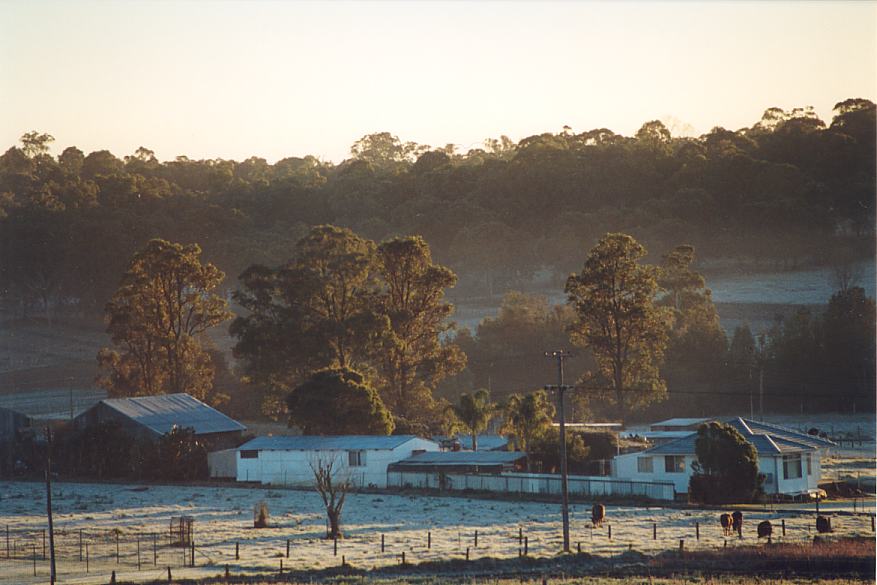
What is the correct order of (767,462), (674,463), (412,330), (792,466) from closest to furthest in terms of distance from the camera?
(767,462) → (792,466) → (674,463) → (412,330)

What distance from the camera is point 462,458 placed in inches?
2516

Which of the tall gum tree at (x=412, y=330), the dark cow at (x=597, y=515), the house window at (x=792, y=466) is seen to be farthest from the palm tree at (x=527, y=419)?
the tall gum tree at (x=412, y=330)

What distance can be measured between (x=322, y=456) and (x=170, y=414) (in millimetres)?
13710

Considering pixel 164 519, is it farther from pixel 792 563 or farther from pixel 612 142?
pixel 612 142

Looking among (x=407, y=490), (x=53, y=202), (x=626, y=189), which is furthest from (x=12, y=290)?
(x=407, y=490)

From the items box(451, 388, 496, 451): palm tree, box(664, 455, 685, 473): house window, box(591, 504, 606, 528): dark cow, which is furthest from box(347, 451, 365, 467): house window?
box(591, 504, 606, 528): dark cow

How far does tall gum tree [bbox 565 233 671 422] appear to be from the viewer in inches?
3329

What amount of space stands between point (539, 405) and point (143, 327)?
121ft

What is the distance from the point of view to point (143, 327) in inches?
3610

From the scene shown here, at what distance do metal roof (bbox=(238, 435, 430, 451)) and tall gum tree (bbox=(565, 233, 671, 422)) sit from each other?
22.1m

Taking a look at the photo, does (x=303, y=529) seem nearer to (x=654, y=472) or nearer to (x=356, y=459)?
(x=356, y=459)

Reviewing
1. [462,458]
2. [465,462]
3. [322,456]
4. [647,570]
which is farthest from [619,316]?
[647,570]

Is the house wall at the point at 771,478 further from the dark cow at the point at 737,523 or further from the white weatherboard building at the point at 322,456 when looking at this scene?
the white weatherboard building at the point at 322,456

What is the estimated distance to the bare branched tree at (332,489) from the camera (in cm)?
4703
